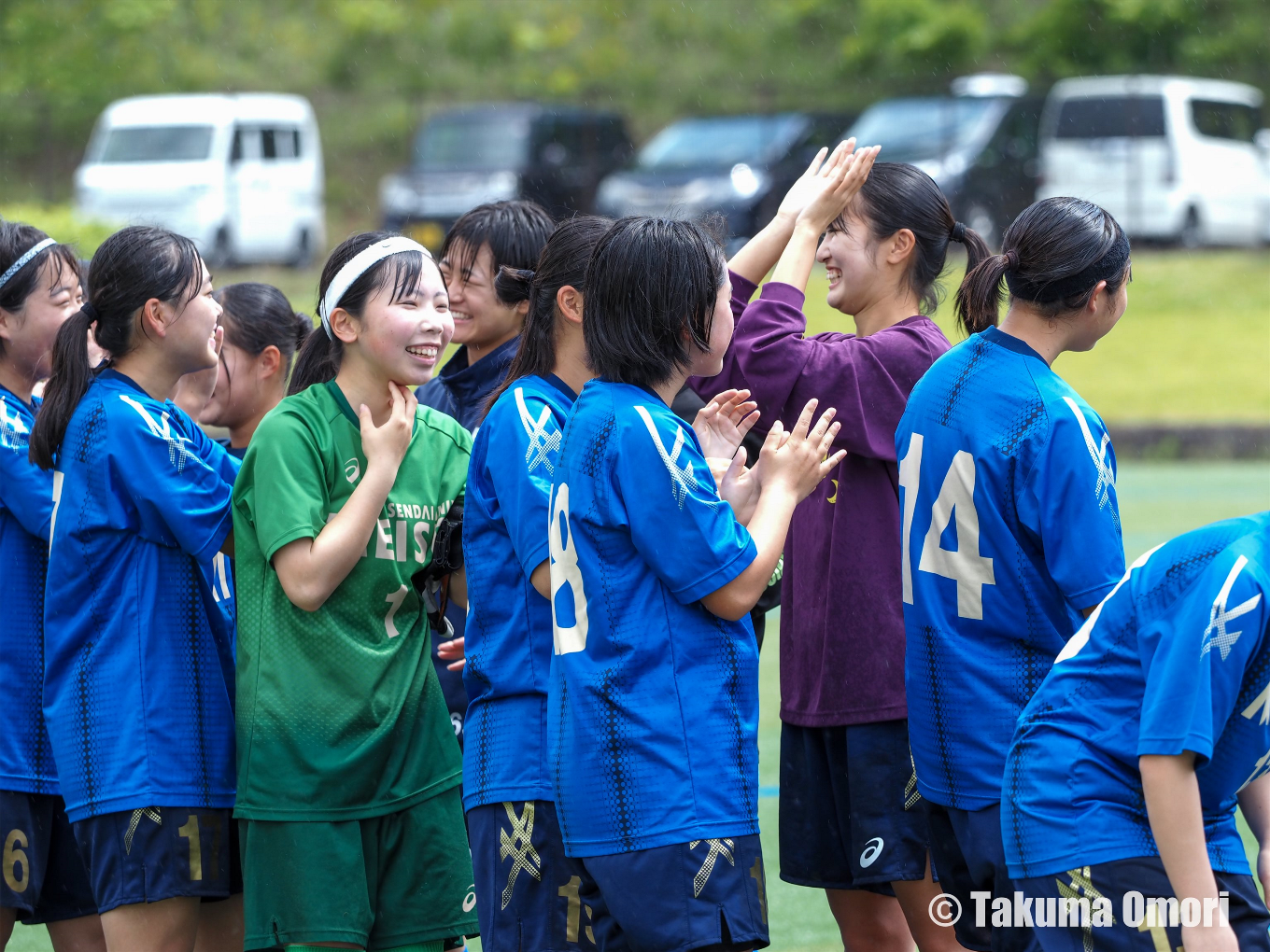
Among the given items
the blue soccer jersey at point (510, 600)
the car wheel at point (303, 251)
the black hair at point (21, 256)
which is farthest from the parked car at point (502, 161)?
the blue soccer jersey at point (510, 600)

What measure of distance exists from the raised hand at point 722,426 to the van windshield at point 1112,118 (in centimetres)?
1643

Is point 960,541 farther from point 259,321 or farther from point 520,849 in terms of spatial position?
point 259,321

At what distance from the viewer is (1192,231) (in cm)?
1822

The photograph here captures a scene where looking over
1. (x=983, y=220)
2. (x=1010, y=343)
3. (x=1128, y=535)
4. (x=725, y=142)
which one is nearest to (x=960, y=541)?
(x=1010, y=343)

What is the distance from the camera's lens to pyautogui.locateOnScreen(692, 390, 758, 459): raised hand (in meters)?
2.78

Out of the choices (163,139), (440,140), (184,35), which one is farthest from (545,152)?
(184,35)

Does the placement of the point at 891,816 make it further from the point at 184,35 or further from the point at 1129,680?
the point at 184,35

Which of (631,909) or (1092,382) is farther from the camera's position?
(1092,382)

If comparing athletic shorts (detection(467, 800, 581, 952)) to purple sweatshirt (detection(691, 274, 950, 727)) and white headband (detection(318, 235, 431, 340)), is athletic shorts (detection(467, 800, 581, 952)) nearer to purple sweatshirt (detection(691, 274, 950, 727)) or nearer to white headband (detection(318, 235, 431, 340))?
purple sweatshirt (detection(691, 274, 950, 727))

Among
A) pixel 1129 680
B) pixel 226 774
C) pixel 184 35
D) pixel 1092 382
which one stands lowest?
pixel 1092 382

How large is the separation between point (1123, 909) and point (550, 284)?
4.91 ft

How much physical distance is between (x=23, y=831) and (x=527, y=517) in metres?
1.44

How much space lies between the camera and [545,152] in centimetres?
1889

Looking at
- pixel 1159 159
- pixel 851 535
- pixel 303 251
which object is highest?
pixel 1159 159
